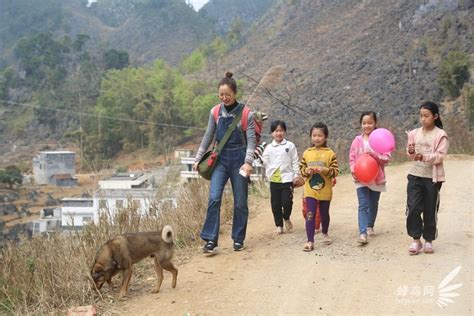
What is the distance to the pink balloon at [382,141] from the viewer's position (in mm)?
5070

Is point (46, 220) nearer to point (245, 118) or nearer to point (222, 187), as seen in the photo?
point (222, 187)

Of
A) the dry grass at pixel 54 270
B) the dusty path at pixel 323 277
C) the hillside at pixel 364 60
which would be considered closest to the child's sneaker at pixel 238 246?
the dusty path at pixel 323 277

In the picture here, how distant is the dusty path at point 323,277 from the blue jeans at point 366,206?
19 centimetres

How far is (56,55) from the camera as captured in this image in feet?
196

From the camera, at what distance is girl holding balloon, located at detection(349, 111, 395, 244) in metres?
5.10

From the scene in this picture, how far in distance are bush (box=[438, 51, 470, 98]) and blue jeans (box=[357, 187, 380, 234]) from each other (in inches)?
825

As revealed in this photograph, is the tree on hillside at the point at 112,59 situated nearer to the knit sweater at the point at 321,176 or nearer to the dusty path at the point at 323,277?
the dusty path at the point at 323,277

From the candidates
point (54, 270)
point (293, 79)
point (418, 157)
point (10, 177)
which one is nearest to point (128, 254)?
point (54, 270)

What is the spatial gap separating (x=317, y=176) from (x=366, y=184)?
1.70ft

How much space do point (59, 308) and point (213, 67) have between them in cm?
4813

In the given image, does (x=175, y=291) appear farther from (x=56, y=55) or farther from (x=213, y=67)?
(x=56, y=55)

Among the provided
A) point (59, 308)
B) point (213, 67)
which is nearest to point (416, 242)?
point (59, 308)

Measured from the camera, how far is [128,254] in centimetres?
405

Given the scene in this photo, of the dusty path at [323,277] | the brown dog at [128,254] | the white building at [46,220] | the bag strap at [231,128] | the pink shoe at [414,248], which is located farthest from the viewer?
the white building at [46,220]
